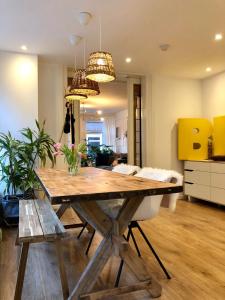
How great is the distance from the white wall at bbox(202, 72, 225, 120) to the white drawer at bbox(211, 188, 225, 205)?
63.1 inches

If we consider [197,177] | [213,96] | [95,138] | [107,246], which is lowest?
[107,246]

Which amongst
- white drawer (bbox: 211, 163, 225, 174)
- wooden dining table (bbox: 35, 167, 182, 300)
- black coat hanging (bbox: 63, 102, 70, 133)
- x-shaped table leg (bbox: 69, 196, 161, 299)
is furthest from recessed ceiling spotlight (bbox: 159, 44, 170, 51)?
x-shaped table leg (bbox: 69, 196, 161, 299)

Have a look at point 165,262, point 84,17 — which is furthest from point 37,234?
point 84,17

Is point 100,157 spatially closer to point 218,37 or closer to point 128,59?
point 128,59

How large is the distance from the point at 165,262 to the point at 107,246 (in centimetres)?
92

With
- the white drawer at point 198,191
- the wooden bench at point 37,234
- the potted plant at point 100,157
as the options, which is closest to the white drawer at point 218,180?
Answer: the white drawer at point 198,191

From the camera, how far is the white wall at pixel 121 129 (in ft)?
32.9

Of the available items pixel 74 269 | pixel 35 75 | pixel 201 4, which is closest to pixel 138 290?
pixel 74 269

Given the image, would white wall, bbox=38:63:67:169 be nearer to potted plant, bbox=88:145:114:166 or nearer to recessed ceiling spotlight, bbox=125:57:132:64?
recessed ceiling spotlight, bbox=125:57:132:64

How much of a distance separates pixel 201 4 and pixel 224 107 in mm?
2740

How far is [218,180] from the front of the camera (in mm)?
4449

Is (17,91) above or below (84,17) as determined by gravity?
below

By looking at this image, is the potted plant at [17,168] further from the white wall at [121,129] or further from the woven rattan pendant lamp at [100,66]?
the white wall at [121,129]

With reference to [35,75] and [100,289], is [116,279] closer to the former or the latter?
[100,289]
